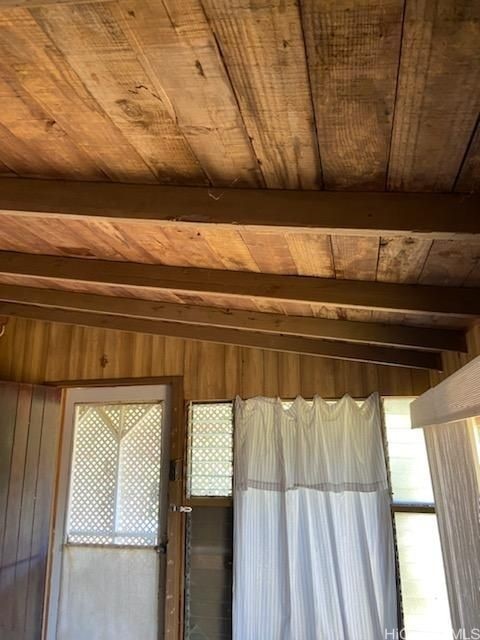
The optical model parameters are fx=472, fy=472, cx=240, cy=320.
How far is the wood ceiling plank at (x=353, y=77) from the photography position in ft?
2.30

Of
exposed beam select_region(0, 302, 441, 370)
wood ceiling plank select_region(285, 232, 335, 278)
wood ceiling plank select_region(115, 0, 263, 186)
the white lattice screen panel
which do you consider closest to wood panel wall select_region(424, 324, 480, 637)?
exposed beam select_region(0, 302, 441, 370)

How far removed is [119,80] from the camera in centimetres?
90

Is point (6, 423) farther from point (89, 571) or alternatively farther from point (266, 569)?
point (266, 569)

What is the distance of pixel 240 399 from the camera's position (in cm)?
326

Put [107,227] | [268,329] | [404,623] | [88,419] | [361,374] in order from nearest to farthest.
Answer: [107,227], [268,329], [404,623], [361,374], [88,419]

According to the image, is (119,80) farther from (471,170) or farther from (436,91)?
(471,170)

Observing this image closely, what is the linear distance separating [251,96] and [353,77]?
193mm

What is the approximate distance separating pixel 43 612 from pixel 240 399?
2067 millimetres

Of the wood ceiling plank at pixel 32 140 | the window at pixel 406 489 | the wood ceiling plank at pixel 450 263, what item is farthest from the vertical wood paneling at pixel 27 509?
the wood ceiling plank at pixel 450 263

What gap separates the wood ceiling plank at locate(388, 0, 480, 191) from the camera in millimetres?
684

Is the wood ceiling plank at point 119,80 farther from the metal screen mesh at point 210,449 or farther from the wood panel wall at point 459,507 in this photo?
the metal screen mesh at point 210,449

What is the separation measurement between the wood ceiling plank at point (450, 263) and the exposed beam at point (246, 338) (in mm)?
1118

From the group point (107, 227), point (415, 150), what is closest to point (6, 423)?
point (107, 227)

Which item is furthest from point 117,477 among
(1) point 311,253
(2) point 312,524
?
(1) point 311,253
